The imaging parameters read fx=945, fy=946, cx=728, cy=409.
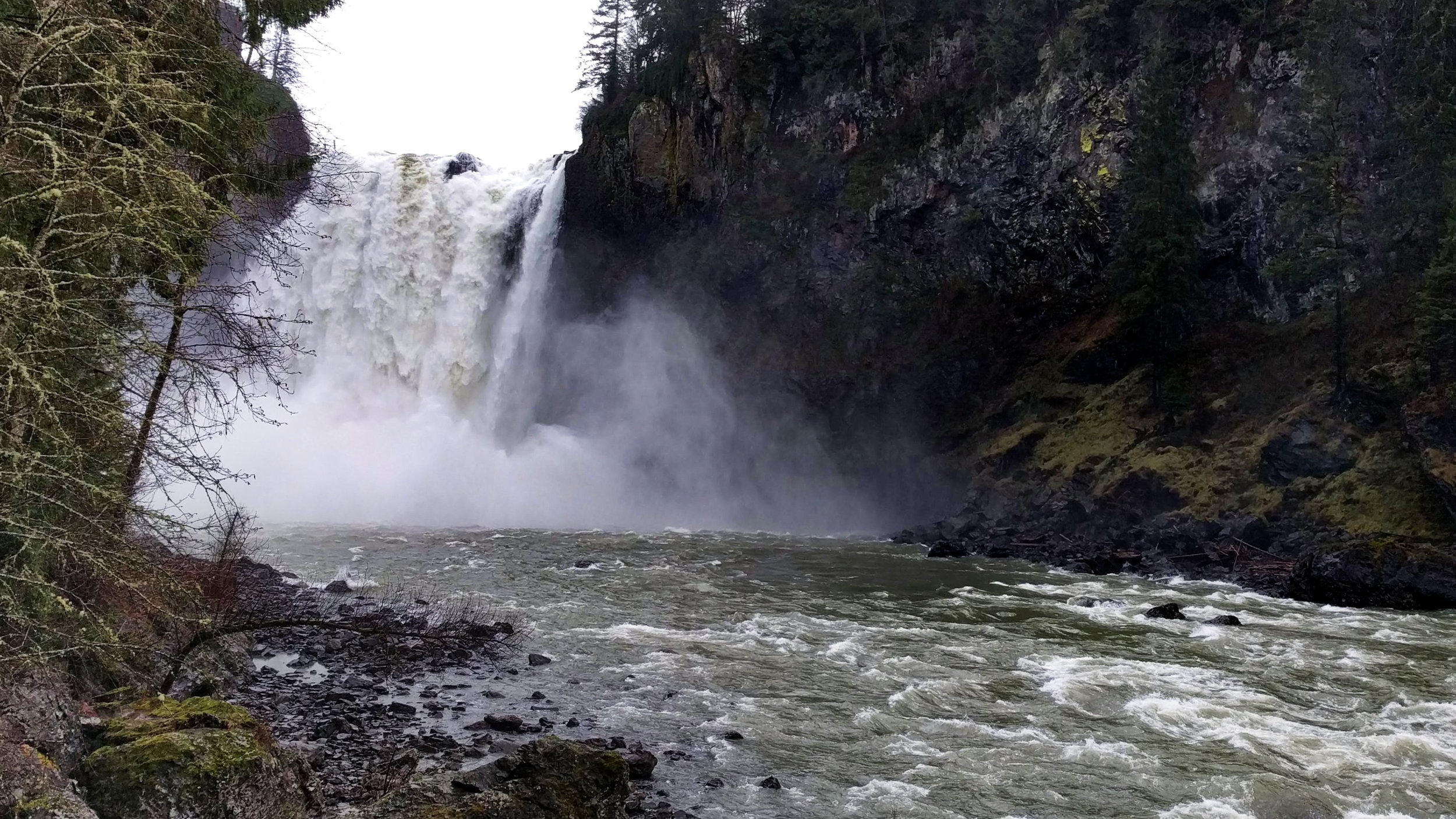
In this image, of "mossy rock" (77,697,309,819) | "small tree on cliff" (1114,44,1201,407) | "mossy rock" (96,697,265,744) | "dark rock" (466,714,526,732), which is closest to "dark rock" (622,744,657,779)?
"dark rock" (466,714,526,732)

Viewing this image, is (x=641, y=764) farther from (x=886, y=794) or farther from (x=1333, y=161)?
(x=1333, y=161)

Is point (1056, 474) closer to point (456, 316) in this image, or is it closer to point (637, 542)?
point (637, 542)

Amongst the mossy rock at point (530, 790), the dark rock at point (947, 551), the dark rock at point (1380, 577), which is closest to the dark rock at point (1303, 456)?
the dark rock at point (1380, 577)

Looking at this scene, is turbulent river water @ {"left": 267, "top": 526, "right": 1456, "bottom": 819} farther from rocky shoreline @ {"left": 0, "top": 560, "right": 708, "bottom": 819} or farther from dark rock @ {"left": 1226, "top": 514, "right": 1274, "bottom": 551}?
dark rock @ {"left": 1226, "top": 514, "right": 1274, "bottom": 551}

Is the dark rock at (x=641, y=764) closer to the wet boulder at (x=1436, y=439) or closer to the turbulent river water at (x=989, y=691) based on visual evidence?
the turbulent river water at (x=989, y=691)

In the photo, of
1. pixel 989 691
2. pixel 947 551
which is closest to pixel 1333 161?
pixel 947 551

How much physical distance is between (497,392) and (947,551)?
23941 millimetres

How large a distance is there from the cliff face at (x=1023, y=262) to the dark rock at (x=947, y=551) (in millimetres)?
5390

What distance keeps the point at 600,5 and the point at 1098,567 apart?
146 ft

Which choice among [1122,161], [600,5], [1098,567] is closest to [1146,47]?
[1122,161]

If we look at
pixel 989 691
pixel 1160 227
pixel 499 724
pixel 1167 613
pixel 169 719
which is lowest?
pixel 499 724

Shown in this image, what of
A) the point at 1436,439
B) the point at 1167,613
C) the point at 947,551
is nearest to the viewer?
the point at 1167,613

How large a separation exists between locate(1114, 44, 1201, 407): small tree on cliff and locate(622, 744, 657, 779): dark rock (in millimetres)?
25794

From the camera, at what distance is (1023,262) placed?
3581 centimetres
